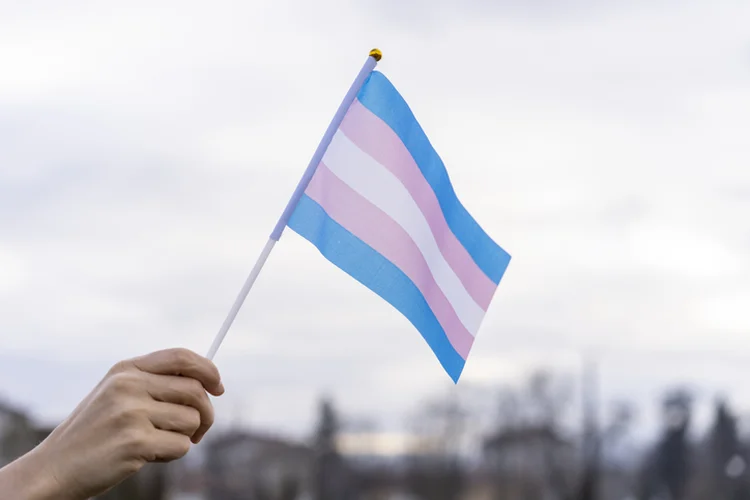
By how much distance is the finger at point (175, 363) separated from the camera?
7.04ft

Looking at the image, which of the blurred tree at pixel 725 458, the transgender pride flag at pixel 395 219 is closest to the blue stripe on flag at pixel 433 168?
the transgender pride flag at pixel 395 219

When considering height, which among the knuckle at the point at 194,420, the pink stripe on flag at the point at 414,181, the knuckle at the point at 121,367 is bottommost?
→ the knuckle at the point at 194,420

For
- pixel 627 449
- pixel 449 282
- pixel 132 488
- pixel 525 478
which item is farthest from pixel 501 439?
pixel 449 282

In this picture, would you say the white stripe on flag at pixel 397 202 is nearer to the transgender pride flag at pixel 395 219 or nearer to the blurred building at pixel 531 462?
the transgender pride flag at pixel 395 219

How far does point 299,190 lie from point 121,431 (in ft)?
3.17

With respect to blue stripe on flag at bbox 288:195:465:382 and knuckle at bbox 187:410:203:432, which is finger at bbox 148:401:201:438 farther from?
blue stripe on flag at bbox 288:195:465:382

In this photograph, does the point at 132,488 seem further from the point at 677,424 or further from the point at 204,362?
the point at 204,362

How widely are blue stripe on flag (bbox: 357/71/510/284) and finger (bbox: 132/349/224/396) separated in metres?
1.22

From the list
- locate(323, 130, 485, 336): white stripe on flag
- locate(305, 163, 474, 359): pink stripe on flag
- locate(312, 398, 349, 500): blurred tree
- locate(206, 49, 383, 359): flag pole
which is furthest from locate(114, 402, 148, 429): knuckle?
locate(312, 398, 349, 500): blurred tree

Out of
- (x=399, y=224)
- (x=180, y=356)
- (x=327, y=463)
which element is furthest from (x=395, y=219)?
(x=327, y=463)

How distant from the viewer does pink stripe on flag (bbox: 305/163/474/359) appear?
3.12 metres

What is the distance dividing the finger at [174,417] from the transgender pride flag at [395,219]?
2.60ft

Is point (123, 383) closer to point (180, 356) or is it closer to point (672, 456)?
point (180, 356)

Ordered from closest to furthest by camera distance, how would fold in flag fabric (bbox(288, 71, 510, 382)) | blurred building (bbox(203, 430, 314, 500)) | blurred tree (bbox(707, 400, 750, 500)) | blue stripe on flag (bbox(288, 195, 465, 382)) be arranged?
blue stripe on flag (bbox(288, 195, 465, 382))
fold in flag fabric (bbox(288, 71, 510, 382))
blurred tree (bbox(707, 400, 750, 500))
blurred building (bbox(203, 430, 314, 500))
